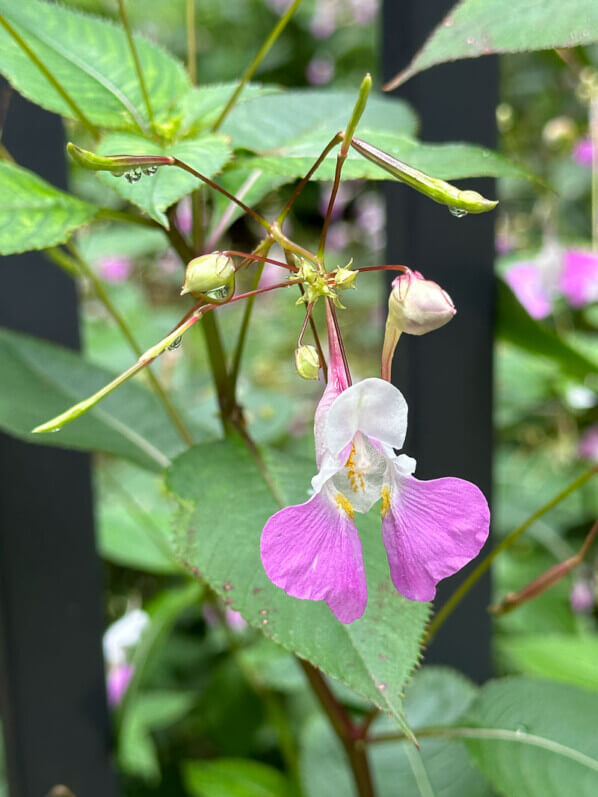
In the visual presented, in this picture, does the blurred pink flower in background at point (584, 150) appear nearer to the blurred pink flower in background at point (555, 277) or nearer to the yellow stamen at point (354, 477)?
the blurred pink flower in background at point (555, 277)

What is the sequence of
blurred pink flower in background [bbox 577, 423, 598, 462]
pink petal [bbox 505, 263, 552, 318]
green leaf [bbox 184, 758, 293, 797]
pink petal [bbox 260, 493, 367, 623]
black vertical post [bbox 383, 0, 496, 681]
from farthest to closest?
blurred pink flower in background [bbox 577, 423, 598, 462] < pink petal [bbox 505, 263, 552, 318] < green leaf [bbox 184, 758, 293, 797] < black vertical post [bbox 383, 0, 496, 681] < pink petal [bbox 260, 493, 367, 623]

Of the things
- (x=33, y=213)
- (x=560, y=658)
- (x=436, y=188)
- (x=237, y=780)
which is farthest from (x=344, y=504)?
(x=560, y=658)

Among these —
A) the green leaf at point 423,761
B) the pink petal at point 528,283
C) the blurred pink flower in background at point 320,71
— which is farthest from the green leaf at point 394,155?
the blurred pink flower in background at point 320,71

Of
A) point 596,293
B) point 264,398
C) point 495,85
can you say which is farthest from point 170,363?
point 495,85

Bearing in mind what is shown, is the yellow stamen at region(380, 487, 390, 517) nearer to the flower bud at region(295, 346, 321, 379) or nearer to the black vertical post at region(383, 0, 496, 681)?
the flower bud at region(295, 346, 321, 379)

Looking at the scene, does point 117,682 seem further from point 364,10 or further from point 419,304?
point 364,10

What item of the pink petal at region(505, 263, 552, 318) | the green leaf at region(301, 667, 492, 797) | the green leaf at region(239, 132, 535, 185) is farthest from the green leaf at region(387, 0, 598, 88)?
the pink petal at region(505, 263, 552, 318)
